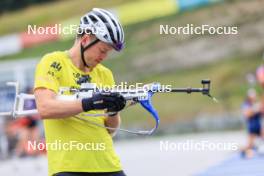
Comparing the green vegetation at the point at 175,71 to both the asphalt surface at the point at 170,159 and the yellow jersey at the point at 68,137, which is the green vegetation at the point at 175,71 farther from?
the yellow jersey at the point at 68,137

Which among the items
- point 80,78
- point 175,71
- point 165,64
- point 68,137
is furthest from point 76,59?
point 165,64

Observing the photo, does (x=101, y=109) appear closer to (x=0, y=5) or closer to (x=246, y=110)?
(x=246, y=110)

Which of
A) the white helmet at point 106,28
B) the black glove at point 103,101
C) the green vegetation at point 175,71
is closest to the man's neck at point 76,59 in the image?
the white helmet at point 106,28

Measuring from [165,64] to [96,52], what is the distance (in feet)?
116

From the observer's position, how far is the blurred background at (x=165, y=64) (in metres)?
21.0

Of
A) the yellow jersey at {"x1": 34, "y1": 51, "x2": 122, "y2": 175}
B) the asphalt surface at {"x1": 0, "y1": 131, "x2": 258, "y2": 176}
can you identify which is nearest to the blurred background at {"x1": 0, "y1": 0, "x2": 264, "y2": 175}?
the asphalt surface at {"x1": 0, "y1": 131, "x2": 258, "y2": 176}

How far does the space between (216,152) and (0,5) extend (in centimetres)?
3921

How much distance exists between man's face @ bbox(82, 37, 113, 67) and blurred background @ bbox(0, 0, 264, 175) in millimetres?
9784

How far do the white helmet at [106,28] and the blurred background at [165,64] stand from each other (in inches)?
387

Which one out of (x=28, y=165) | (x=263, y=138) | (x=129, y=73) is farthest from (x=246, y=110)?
(x=129, y=73)

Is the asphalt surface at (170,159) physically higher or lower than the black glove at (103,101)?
lower

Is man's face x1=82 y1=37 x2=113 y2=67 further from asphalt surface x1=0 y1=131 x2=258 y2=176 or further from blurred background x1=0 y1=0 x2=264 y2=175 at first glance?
blurred background x1=0 y1=0 x2=264 y2=175

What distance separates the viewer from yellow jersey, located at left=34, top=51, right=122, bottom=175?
5.93 metres

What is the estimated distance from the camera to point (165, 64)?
41344mm
